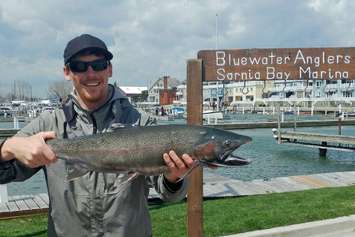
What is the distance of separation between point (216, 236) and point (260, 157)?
2083 cm

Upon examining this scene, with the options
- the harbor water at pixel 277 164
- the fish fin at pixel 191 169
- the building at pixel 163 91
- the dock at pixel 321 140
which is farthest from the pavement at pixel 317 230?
the building at pixel 163 91

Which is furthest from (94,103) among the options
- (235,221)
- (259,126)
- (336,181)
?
(259,126)

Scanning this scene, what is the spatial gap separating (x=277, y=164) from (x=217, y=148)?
2246 cm

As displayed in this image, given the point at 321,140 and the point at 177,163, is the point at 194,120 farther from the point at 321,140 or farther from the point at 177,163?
the point at 321,140

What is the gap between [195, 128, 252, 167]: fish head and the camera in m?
2.77

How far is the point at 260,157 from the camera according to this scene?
26.9 metres

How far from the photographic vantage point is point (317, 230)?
6.70 meters

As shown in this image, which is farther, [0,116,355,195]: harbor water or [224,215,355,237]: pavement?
[0,116,355,195]: harbor water

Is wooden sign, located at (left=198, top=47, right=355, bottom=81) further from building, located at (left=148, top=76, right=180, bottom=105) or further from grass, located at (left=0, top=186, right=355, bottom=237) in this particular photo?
building, located at (left=148, top=76, right=180, bottom=105)

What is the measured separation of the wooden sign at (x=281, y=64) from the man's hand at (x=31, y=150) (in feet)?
12.1

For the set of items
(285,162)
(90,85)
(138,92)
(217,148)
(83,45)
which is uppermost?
(138,92)

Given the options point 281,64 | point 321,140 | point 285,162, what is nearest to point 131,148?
point 281,64

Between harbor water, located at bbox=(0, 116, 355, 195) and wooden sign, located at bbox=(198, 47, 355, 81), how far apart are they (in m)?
10.3

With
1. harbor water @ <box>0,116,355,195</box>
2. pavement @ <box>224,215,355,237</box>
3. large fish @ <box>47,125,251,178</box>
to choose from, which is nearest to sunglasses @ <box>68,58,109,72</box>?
large fish @ <box>47,125,251,178</box>
